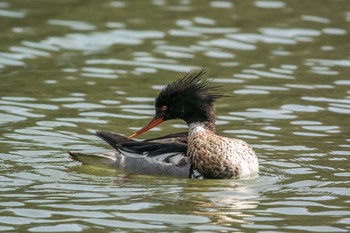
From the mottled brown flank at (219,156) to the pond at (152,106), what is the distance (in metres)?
0.19

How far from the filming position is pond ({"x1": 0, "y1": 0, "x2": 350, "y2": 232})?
11.0 metres

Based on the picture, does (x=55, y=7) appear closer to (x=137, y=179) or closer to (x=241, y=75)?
(x=241, y=75)

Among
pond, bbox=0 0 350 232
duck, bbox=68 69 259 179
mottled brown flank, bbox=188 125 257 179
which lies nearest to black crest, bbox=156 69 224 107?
duck, bbox=68 69 259 179

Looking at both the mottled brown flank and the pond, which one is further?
the mottled brown flank

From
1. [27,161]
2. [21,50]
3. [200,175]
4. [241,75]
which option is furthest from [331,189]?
[21,50]

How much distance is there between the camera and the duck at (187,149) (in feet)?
41.6

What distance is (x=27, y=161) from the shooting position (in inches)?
519

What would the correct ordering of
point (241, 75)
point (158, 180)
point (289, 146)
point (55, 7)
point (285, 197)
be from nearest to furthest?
point (285, 197), point (158, 180), point (289, 146), point (241, 75), point (55, 7)

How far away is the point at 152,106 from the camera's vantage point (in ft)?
53.1

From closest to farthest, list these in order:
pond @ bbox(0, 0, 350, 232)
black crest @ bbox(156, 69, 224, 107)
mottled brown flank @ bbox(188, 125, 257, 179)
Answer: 1. pond @ bbox(0, 0, 350, 232)
2. mottled brown flank @ bbox(188, 125, 257, 179)
3. black crest @ bbox(156, 69, 224, 107)

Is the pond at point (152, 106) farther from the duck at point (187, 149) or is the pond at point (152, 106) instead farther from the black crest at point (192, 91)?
the black crest at point (192, 91)

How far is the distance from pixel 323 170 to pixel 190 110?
177 cm

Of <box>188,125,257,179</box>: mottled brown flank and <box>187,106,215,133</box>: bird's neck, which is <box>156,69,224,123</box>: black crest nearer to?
<box>187,106,215,133</box>: bird's neck

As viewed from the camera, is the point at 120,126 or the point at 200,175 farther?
the point at 120,126
